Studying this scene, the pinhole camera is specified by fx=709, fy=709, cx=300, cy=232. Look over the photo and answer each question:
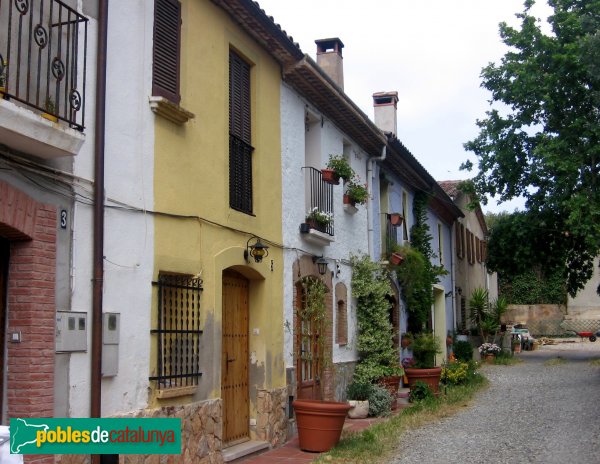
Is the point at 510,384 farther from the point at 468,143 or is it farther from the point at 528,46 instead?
the point at 528,46

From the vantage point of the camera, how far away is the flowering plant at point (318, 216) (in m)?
11.8

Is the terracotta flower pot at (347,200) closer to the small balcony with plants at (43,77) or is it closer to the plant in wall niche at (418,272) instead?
the plant in wall niche at (418,272)

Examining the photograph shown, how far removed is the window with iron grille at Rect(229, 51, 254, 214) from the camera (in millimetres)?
9391

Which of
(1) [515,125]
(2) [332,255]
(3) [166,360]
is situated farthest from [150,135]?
(1) [515,125]

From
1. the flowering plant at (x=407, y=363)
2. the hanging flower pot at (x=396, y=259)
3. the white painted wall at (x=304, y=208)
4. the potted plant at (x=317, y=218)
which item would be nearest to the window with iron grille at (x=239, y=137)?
the white painted wall at (x=304, y=208)

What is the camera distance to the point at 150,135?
7.45m

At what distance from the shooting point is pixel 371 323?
14250mm

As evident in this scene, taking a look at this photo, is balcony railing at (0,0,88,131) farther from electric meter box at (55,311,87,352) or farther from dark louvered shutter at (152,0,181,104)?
electric meter box at (55,311,87,352)

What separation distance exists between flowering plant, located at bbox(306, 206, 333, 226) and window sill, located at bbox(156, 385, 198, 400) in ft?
14.7

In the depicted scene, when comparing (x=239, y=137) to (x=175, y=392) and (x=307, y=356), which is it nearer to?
(x=175, y=392)

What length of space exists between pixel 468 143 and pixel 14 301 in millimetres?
20558

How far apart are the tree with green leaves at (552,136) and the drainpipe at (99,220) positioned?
46.9 ft

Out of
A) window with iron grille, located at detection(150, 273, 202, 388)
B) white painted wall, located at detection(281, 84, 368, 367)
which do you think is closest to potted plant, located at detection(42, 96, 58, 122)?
window with iron grille, located at detection(150, 273, 202, 388)

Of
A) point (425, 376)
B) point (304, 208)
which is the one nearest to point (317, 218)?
point (304, 208)
